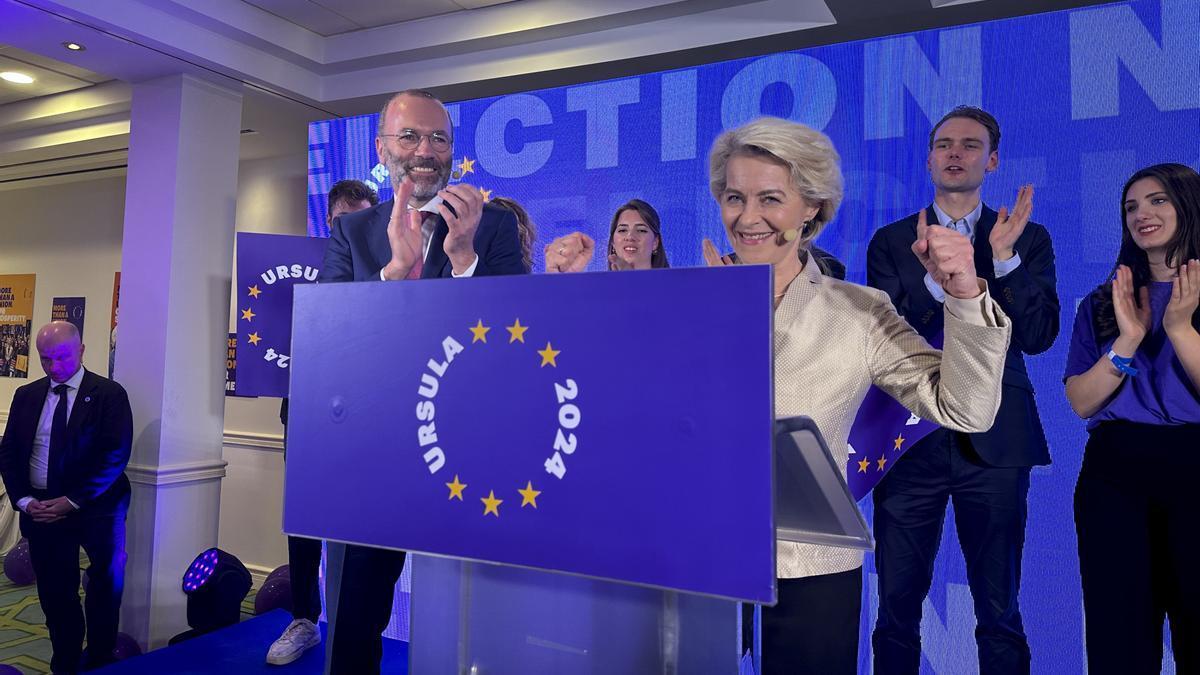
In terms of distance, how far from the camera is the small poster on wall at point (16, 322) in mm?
6797

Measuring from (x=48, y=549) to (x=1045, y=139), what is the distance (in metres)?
4.35

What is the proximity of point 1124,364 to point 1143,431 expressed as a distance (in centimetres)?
20

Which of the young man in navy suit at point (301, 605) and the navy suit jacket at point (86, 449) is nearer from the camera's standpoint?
the young man in navy suit at point (301, 605)

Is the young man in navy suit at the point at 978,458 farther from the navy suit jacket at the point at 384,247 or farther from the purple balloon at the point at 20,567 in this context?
the purple balloon at the point at 20,567

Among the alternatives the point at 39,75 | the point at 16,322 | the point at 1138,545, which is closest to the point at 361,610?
the point at 1138,545

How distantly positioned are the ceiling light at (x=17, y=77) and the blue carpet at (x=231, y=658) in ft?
11.3

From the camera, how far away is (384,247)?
2.86 metres

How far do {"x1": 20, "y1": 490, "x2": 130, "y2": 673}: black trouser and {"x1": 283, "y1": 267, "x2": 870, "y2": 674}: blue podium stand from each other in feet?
10.5

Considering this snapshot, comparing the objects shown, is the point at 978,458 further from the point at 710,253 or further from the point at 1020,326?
the point at 710,253

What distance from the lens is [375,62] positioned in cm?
427

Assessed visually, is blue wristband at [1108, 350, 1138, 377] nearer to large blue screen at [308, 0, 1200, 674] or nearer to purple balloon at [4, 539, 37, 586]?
large blue screen at [308, 0, 1200, 674]

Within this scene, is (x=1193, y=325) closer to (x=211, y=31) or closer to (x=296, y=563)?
(x=296, y=563)

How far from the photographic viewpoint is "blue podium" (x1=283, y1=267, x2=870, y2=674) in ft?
2.76

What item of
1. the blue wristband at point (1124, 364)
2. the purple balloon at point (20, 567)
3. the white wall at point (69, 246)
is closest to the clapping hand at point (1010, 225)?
the blue wristband at point (1124, 364)
